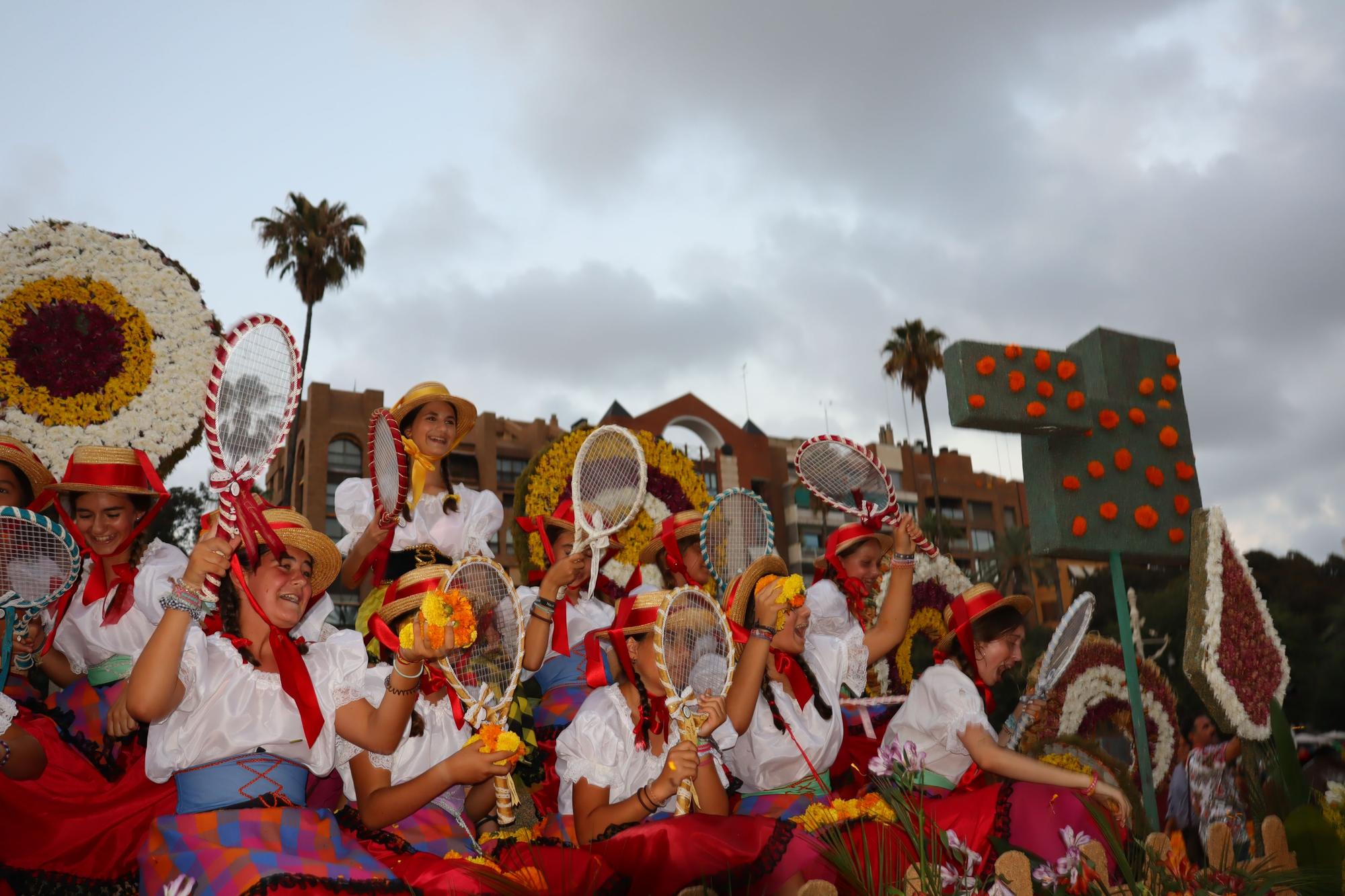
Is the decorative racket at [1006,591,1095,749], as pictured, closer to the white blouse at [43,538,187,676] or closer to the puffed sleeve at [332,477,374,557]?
the puffed sleeve at [332,477,374,557]

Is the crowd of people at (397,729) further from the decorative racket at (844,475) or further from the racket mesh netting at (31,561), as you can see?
the decorative racket at (844,475)

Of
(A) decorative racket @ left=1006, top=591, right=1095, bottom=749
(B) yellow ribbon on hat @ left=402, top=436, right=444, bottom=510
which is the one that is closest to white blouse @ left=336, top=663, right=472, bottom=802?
(B) yellow ribbon on hat @ left=402, top=436, right=444, bottom=510

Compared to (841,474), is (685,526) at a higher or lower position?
lower

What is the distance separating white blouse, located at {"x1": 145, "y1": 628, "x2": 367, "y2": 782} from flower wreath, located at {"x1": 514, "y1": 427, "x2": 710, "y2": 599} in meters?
2.84

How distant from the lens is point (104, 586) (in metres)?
5.22

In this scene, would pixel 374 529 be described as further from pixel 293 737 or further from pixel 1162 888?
pixel 1162 888

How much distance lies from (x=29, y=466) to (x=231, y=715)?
7.40 feet

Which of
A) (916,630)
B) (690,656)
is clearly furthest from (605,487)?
(916,630)

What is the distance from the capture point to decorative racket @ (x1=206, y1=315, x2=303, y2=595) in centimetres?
378

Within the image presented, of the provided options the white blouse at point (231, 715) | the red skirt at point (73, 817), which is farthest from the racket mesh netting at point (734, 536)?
the red skirt at point (73, 817)

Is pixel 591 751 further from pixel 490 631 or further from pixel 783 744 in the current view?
pixel 783 744

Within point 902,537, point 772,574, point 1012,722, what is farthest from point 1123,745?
point 772,574

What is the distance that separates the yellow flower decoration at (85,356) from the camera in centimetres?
648

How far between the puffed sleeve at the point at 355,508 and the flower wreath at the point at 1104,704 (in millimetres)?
4710
